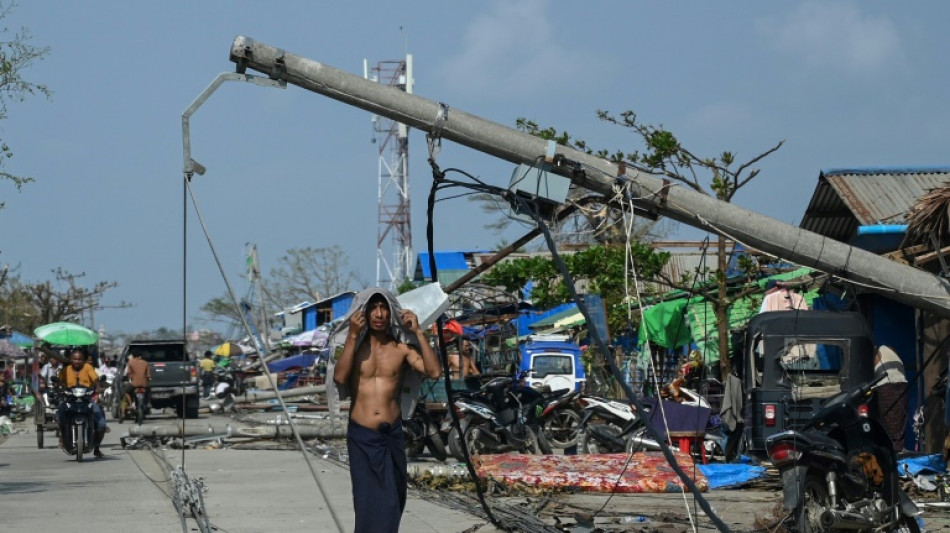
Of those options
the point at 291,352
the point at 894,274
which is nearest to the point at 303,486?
the point at 894,274

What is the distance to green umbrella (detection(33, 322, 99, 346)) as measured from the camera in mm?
31797

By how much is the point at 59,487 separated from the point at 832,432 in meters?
8.80

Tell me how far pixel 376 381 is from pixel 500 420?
9.02 m

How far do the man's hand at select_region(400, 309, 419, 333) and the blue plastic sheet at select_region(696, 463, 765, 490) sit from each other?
255 inches

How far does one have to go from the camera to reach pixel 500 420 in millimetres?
17172

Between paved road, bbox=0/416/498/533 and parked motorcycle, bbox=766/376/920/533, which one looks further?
paved road, bbox=0/416/498/533

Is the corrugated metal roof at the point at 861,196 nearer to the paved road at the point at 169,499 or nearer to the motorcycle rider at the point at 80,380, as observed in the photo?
the paved road at the point at 169,499

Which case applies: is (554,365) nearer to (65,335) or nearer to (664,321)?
(664,321)

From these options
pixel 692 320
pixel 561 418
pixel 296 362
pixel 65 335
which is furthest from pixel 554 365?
pixel 296 362

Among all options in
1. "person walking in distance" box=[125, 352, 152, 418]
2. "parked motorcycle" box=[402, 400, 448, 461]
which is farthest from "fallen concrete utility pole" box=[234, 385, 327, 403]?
"parked motorcycle" box=[402, 400, 448, 461]

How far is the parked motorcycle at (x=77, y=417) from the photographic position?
1919 centimetres

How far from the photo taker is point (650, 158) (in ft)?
55.9

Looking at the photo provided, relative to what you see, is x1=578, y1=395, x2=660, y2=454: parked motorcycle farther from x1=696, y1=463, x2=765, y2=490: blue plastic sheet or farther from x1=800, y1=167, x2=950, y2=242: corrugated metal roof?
x1=800, y1=167, x2=950, y2=242: corrugated metal roof

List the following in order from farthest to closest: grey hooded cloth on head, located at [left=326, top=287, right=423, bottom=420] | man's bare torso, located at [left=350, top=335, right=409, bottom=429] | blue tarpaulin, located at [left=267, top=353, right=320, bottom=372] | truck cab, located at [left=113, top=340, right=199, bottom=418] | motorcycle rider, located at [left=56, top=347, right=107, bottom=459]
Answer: blue tarpaulin, located at [left=267, top=353, right=320, bottom=372]
truck cab, located at [left=113, top=340, right=199, bottom=418]
motorcycle rider, located at [left=56, top=347, right=107, bottom=459]
grey hooded cloth on head, located at [left=326, top=287, right=423, bottom=420]
man's bare torso, located at [left=350, top=335, right=409, bottom=429]
